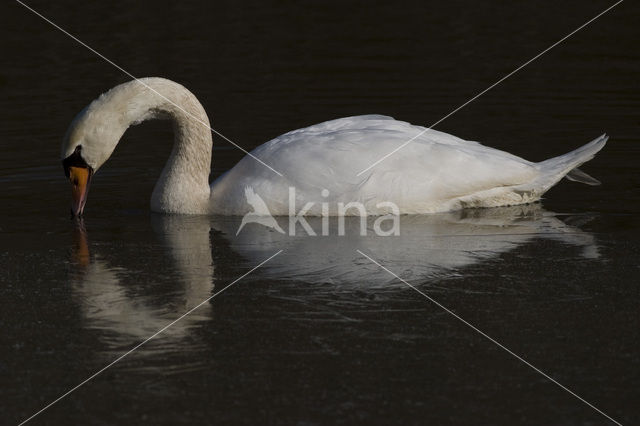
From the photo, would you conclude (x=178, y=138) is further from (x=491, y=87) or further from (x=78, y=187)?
(x=491, y=87)

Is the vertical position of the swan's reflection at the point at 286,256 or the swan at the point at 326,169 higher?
the swan at the point at 326,169

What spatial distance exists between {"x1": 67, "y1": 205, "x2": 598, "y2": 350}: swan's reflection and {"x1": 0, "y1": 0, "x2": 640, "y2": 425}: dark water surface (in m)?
0.02

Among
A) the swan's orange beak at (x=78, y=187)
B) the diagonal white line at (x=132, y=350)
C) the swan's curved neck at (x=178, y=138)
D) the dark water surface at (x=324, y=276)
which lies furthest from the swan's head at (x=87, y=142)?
the diagonal white line at (x=132, y=350)

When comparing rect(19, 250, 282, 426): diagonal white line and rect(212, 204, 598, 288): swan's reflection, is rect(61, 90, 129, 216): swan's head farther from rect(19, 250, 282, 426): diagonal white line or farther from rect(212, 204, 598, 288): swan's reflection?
rect(19, 250, 282, 426): diagonal white line

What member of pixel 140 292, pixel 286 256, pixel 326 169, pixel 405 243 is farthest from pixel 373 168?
pixel 140 292

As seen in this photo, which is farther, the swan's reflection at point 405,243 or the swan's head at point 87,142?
the swan's head at point 87,142

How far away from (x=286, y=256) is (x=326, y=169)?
3.19 feet

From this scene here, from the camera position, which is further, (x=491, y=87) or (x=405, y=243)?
(x=491, y=87)

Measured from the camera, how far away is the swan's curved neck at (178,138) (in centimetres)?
843

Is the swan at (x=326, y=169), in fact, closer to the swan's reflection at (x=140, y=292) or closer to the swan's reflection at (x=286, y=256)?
the swan's reflection at (x=286, y=256)

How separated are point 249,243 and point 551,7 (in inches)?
373

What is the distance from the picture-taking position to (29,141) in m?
10.7

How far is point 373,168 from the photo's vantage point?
26.5 ft

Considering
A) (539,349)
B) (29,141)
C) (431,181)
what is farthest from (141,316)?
(29,141)
